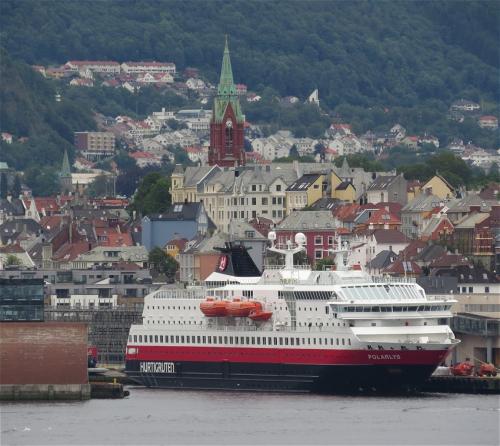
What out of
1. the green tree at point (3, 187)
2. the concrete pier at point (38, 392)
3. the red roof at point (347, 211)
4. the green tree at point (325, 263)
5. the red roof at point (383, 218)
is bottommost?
the concrete pier at point (38, 392)

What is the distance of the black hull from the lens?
8106cm

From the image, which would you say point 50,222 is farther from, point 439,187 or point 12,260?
point 12,260

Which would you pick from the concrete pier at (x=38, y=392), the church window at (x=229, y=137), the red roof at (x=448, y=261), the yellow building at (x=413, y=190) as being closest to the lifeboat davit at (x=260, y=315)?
the concrete pier at (x=38, y=392)

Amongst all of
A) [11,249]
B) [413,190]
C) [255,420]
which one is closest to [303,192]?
[413,190]

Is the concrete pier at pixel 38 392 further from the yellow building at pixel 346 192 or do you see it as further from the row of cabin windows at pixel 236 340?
the yellow building at pixel 346 192

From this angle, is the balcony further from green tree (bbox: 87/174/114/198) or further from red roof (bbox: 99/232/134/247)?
green tree (bbox: 87/174/114/198)

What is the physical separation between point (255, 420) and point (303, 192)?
66.5m

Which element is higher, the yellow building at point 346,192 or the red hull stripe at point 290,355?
the yellow building at point 346,192

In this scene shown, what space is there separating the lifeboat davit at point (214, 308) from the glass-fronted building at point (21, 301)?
5.40 meters

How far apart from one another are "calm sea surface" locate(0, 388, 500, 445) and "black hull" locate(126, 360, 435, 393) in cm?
71

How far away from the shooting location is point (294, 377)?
270 ft

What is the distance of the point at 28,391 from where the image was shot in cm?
7919

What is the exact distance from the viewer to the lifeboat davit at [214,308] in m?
83.9

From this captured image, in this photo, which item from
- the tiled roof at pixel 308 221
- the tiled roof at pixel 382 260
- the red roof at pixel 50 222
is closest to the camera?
the tiled roof at pixel 382 260
